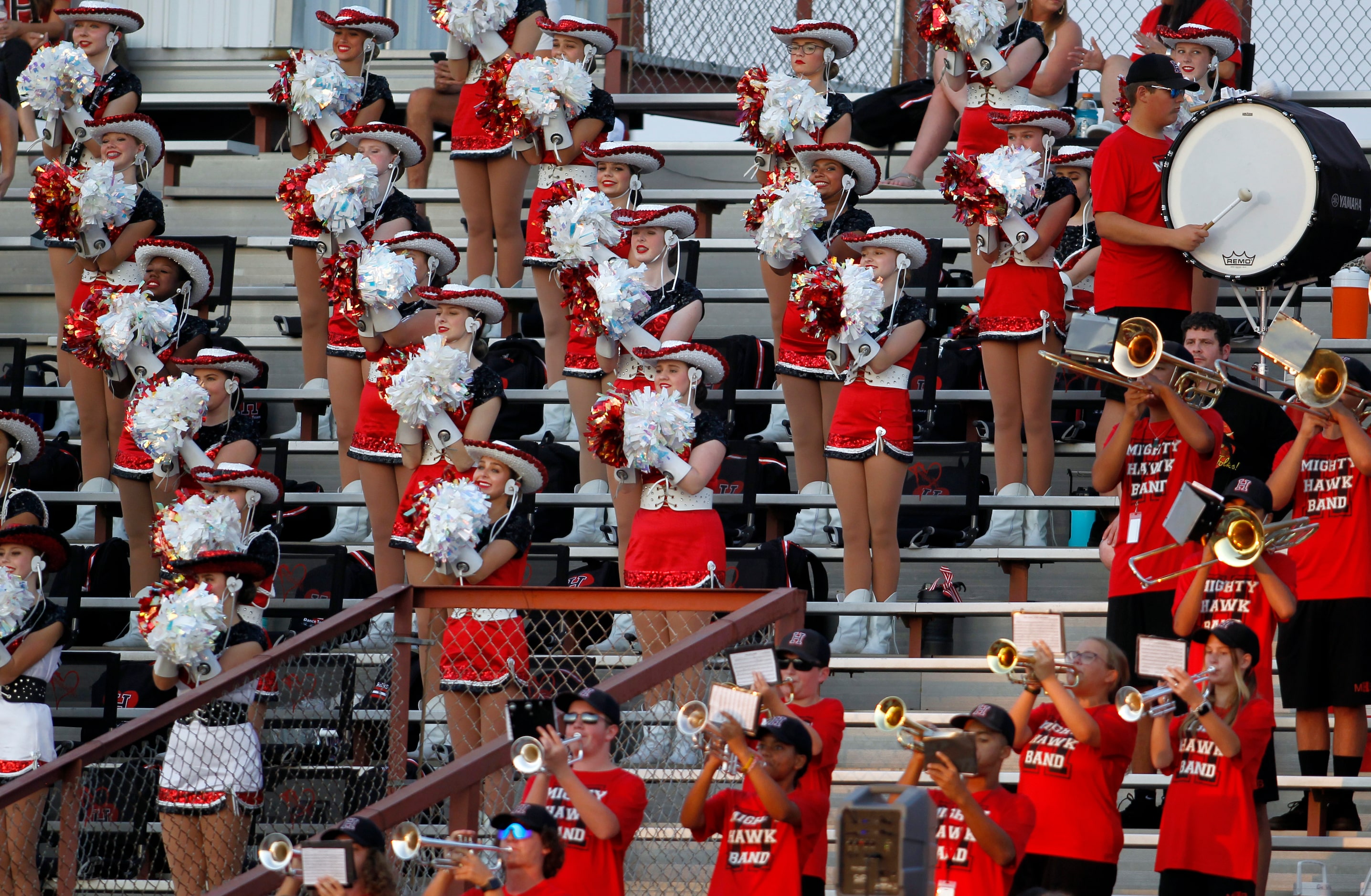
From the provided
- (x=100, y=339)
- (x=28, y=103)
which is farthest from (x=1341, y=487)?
(x=28, y=103)

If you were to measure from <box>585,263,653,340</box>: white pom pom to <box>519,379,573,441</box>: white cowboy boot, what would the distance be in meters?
1.21

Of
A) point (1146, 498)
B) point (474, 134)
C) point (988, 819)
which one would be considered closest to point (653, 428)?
point (1146, 498)

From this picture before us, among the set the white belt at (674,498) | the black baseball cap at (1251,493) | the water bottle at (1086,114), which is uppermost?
the water bottle at (1086,114)

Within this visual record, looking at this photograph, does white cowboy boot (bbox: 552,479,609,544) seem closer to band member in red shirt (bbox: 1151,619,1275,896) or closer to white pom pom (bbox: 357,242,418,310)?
white pom pom (bbox: 357,242,418,310)

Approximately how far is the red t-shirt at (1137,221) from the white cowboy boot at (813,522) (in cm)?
155

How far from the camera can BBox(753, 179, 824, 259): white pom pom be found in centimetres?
793

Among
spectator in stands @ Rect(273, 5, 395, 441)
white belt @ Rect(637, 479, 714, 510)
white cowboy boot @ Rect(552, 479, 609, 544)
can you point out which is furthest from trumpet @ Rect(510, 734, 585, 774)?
spectator in stands @ Rect(273, 5, 395, 441)

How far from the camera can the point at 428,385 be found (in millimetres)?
7512

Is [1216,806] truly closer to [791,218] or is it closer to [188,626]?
[791,218]

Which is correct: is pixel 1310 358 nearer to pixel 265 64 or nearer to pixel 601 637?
pixel 601 637

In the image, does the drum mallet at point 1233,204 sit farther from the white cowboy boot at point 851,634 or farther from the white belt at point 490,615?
the white belt at point 490,615

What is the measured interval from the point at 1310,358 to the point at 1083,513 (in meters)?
2.43

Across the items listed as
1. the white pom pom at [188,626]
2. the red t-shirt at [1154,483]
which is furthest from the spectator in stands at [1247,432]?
the white pom pom at [188,626]

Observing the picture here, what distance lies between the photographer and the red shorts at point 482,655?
6512 millimetres
